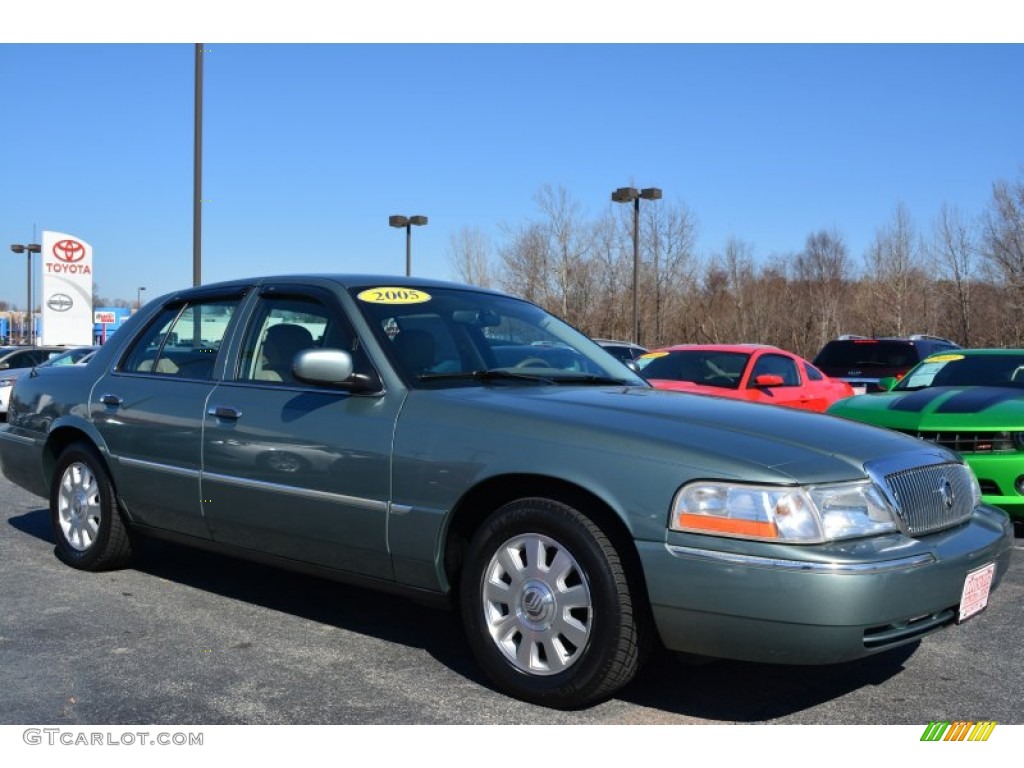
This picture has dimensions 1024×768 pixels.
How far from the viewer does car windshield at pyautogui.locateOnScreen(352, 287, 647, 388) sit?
14.3ft

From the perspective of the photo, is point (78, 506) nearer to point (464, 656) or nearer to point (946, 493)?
point (464, 656)

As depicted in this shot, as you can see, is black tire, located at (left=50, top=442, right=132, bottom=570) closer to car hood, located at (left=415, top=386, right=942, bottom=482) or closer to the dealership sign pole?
car hood, located at (left=415, top=386, right=942, bottom=482)

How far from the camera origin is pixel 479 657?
380 centimetres

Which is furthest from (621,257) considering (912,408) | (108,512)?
(108,512)

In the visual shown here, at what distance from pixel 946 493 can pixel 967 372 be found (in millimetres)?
5412

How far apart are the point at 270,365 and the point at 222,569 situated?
5.60 feet

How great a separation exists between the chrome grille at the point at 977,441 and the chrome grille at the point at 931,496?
3239mm

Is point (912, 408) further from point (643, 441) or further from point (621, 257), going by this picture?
point (621, 257)

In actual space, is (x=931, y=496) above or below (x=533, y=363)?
A: below

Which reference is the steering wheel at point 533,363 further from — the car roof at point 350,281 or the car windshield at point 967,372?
the car windshield at point 967,372

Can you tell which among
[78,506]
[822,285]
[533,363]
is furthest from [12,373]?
[822,285]

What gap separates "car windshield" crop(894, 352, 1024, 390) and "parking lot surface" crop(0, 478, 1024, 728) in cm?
→ 345

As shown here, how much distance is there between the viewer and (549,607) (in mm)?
3590
